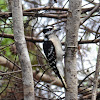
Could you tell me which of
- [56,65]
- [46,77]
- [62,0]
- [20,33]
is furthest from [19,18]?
[46,77]

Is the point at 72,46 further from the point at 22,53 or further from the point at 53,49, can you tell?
the point at 53,49

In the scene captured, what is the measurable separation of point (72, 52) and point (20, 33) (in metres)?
0.55

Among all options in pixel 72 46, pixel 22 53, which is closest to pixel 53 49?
pixel 72 46

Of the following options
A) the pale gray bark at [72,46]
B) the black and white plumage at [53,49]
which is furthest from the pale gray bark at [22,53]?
the black and white plumage at [53,49]

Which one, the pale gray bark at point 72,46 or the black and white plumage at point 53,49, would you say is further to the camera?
the black and white plumage at point 53,49

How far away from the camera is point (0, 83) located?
390 centimetres

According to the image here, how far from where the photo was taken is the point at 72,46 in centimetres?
189

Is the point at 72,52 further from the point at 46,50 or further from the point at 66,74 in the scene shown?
the point at 46,50

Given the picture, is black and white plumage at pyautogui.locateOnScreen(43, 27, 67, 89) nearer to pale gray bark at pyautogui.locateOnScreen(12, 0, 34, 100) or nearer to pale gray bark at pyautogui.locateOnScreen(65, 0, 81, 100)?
pale gray bark at pyautogui.locateOnScreen(65, 0, 81, 100)

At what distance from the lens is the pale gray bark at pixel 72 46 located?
1867 mm

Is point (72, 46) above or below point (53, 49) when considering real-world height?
above

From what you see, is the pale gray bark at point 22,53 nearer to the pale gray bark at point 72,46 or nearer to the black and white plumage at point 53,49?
the pale gray bark at point 72,46

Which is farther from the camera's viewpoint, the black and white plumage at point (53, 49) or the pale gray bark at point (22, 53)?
the black and white plumage at point (53, 49)

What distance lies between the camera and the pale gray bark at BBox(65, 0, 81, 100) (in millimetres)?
1867
